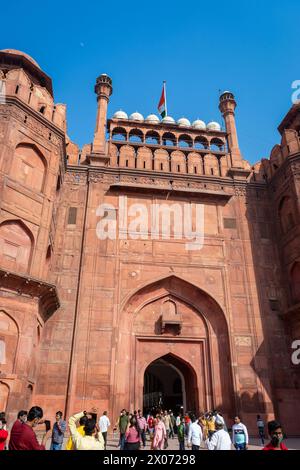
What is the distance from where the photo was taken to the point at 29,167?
1292cm

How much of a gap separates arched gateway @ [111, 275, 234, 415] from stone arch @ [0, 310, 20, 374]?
3.93 meters

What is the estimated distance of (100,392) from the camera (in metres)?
12.3

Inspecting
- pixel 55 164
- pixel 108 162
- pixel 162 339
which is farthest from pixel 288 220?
pixel 55 164

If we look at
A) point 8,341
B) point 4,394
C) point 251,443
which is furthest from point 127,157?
point 251,443

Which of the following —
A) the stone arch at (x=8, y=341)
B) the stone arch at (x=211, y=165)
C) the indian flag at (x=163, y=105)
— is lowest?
the stone arch at (x=8, y=341)

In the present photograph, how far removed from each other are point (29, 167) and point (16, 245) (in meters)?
3.05

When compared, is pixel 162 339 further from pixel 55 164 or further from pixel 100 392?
pixel 55 164

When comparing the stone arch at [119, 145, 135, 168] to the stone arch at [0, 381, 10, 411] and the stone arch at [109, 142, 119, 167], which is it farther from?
the stone arch at [0, 381, 10, 411]

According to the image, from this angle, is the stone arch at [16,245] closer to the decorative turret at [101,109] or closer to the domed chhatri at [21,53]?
the decorative turret at [101,109]

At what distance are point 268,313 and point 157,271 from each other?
15.5ft

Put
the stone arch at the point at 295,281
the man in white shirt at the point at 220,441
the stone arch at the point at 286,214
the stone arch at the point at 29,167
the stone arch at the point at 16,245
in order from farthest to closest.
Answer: the stone arch at the point at 286,214 < the stone arch at the point at 295,281 < the stone arch at the point at 29,167 < the stone arch at the point at 16,245 < the man in white shirt at the point at 220,441

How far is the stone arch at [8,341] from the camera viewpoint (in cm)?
1009

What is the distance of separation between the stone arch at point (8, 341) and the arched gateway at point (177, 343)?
12.9 ft

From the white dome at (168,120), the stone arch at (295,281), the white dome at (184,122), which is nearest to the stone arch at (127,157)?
the white dome at (168,120)
